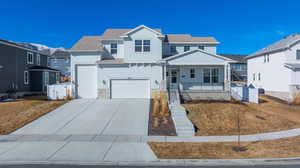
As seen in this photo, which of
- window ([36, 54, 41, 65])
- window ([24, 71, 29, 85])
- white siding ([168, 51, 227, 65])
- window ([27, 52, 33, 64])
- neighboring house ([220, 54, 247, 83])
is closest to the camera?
white siding ([168, 51, 227, 65])

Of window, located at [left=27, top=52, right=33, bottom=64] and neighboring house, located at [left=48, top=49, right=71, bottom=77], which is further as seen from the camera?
neighboring house, located at [left=48, top=49, right=71, bottom=77]

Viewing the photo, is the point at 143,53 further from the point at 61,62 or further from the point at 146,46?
the point at 61,62

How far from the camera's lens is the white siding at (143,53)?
18.4 metres

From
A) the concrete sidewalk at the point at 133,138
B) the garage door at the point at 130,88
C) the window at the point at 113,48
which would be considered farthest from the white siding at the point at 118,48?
the concrete sidewalk at the point at 133,138

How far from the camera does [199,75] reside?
19656mm

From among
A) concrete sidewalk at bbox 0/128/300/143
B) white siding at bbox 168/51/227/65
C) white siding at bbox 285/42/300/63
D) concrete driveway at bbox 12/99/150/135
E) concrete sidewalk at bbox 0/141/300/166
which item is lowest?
concrete sidewalk at bbox 0/128/300/143

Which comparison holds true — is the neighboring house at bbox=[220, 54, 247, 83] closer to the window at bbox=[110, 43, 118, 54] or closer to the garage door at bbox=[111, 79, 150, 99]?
the garage door at bbox=[111, 79, 150, 99]

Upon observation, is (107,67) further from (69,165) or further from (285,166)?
(285,166)

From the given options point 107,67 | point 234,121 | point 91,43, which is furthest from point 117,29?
point 234,121

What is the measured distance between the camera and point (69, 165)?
6188mm

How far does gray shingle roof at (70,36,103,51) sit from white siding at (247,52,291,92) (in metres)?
20.8

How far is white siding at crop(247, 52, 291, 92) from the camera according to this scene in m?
20.6

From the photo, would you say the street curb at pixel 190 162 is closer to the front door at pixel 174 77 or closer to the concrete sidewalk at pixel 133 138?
the concrete sidewalk at pixel 133 138

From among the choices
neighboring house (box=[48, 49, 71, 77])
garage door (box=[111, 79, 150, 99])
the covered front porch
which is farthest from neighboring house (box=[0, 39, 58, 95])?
neighboring house (box=[48, 49, 71, 77])
